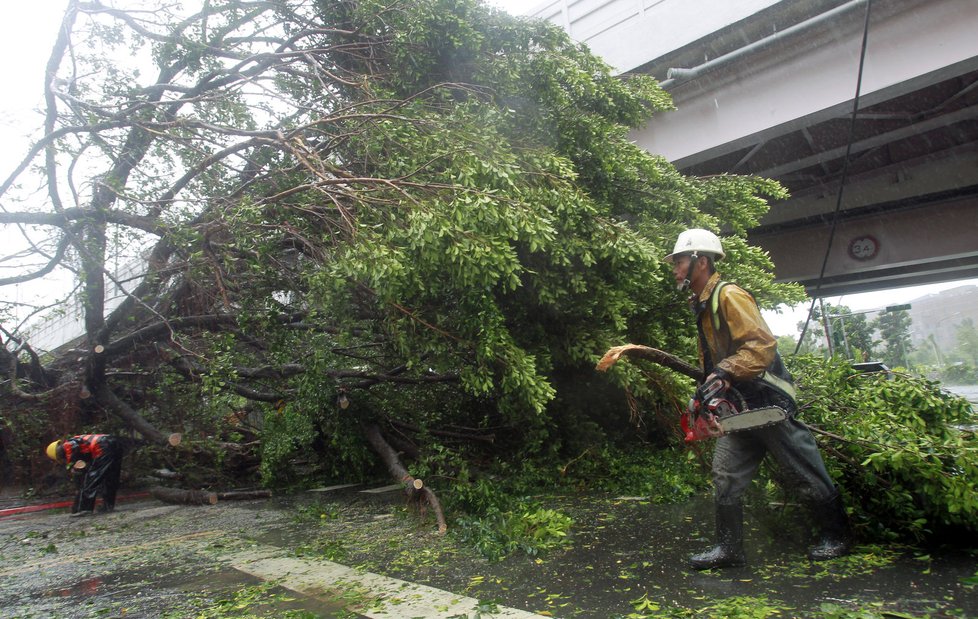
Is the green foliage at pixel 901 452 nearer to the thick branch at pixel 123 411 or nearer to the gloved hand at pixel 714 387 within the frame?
the gloved hand at pixel 714 387

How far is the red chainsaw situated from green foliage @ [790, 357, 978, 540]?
71 cm

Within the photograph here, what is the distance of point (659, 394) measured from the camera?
22.2 ft

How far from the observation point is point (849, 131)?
11.7 meters

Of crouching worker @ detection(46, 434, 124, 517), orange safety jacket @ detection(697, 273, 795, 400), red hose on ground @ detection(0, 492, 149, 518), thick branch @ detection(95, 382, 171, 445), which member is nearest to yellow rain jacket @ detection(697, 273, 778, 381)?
orange safety jacket @ detection(697, 273, 795, 400)

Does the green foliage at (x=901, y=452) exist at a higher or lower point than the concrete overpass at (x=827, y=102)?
lower

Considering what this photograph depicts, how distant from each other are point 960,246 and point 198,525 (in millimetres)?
17422

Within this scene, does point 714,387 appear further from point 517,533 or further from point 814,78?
point 814,78

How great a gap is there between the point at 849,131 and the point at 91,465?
44.4ft

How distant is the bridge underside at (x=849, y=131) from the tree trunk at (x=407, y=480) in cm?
361

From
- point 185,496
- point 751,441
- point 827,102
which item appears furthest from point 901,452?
point 185,496

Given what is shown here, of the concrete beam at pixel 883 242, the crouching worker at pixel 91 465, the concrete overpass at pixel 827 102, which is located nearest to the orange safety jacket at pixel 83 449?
the crouching worker at pixel 91 465

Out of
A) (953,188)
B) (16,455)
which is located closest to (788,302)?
(953,188)

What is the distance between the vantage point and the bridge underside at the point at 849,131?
29.0 feet

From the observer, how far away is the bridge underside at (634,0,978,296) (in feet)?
29.0
